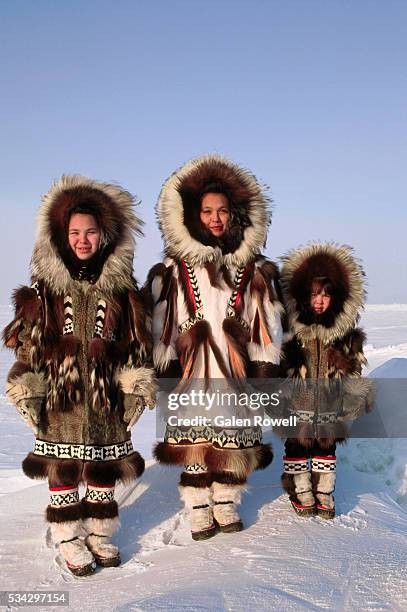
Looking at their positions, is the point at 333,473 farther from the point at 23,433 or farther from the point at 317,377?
the point at 23,433

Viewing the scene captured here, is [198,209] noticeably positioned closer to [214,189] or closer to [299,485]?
[214,189]

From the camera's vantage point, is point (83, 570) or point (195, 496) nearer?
point (83, 570)

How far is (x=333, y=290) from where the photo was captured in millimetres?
3422

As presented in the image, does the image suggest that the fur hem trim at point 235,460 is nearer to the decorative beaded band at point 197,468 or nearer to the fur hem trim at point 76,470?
the decorative beaded band at point 197,468

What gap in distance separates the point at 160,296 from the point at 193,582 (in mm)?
1457

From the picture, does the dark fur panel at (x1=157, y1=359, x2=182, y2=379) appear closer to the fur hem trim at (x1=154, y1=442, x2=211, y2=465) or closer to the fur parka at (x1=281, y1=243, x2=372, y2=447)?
the fur hem trim at (x1=154, y1=442, x2=211, y2=465)

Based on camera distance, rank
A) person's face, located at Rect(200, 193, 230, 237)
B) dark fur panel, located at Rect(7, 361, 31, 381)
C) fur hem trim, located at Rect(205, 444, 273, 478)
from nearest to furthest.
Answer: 1. dark fur panel, located at Rect(7, 361, 31, 381)
2. fur hem trim, located at Rect(205, 444, 273, 478)
3. person's face, located at Rect(200, 193, 230, 237)

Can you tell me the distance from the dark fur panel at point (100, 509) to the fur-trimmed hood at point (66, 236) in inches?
42.9

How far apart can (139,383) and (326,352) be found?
1233mm

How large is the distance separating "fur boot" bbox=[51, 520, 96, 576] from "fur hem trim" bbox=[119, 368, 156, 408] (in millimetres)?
720

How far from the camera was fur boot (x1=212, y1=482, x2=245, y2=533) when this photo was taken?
10.3 feet

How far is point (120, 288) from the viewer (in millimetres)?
2875

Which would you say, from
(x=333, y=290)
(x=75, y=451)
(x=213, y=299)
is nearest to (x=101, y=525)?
(x=75, y=451)

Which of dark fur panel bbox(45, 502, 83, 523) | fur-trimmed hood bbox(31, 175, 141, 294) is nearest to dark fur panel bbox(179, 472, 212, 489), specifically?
dark fur panel bbox(45, 502, 83, 523)
